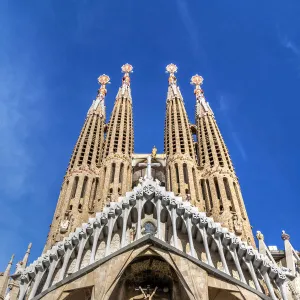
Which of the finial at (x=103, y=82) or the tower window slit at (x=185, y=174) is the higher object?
the finial at (x=103, y=82)

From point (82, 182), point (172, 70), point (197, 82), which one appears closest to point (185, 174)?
point (82, 182)

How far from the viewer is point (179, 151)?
2964 centimetres

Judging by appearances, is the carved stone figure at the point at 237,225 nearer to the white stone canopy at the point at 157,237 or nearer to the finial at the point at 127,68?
the white stone canopy at the point at 157,237

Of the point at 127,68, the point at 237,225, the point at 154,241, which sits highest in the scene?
the point at 127,68

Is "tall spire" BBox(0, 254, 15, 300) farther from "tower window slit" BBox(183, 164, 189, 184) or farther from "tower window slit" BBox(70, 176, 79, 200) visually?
"tower window slit" BBox(183, 164, 189, 184)

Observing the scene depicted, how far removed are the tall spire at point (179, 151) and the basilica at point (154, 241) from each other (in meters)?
0.09

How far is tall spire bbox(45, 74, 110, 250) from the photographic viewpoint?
24.7 meters

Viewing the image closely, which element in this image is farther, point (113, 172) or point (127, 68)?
point (127, 68)

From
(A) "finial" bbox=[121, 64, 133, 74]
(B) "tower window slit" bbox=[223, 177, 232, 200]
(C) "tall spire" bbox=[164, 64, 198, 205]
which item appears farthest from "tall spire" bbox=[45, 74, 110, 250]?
(A) "finial" bbox=[121, 64, 133, 74]

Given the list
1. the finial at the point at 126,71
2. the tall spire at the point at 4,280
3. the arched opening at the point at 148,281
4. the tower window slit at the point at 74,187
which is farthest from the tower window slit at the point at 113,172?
the finial at the point at 126,71

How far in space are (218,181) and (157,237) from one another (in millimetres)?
8726

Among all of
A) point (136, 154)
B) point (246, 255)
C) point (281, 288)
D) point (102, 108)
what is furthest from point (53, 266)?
point (102, 108)

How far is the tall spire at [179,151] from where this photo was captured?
26.9 m

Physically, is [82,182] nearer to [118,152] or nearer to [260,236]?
[118,152]
